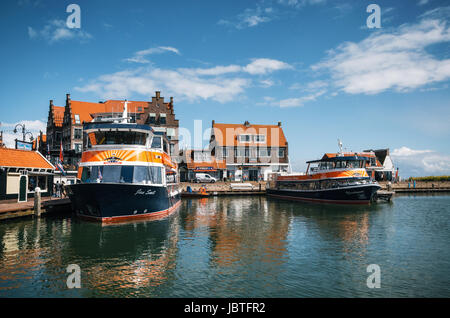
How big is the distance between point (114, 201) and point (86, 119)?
40421 millimetres

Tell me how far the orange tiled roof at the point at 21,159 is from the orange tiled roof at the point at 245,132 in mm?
35944

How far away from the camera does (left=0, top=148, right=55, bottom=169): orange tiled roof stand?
28794 mm

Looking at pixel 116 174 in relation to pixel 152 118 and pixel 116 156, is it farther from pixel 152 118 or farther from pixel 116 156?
pixel 152 118

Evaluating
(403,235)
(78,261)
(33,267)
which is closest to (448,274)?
(403,235)

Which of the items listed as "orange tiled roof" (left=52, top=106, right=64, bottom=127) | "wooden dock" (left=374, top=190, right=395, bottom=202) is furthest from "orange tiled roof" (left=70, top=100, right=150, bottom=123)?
"wooden dock" (left=374, top=190, right=395, bottom=202)

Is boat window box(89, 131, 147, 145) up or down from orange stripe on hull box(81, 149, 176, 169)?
up

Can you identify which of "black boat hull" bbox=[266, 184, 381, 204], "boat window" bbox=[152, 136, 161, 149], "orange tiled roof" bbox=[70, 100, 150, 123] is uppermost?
"orange tiled roof" bbox=[70, 100, 150, 123]

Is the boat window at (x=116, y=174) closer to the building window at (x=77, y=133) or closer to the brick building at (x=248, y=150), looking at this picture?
the building window at (x=77, y=133)

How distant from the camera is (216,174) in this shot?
6312cm

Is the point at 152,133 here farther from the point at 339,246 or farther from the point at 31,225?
the point at 339,246

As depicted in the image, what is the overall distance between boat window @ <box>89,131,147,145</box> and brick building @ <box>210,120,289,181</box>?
130 feet

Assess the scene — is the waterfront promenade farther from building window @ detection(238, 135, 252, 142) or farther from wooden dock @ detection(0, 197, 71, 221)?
wooden dock @ detection(0, 197, 71, 221)

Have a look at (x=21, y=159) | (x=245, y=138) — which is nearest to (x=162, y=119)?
(x=245, y=138)

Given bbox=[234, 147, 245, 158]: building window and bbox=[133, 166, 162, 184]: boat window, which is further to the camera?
bbox=[234, 147, 245, 158]: building window
